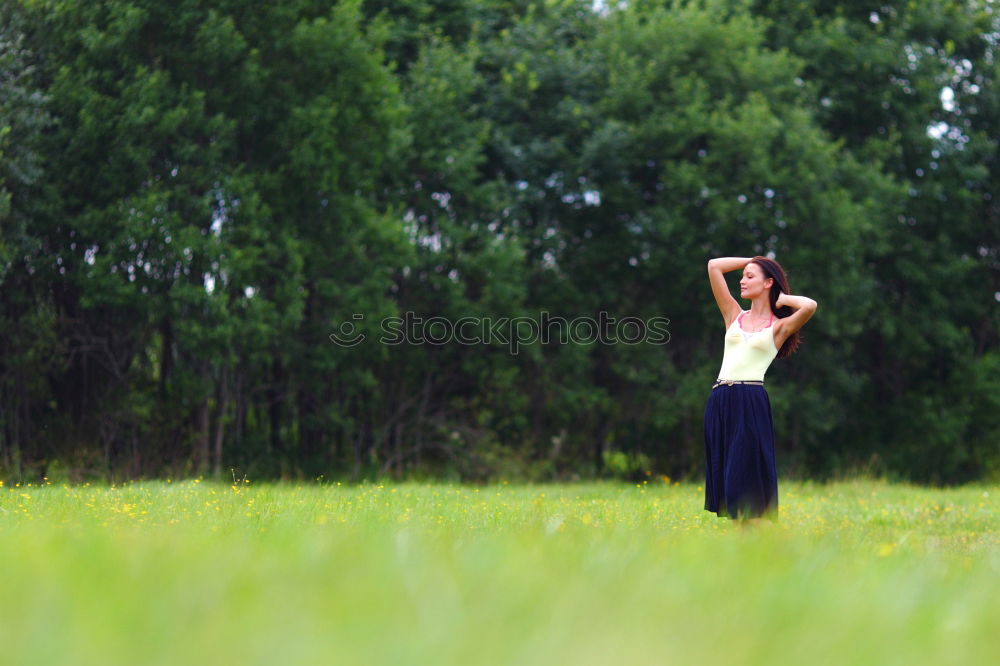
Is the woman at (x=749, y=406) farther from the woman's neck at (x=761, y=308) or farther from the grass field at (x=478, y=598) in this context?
the grass field at (x=478, y=598)

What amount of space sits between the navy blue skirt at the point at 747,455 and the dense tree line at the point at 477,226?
31.7 feet

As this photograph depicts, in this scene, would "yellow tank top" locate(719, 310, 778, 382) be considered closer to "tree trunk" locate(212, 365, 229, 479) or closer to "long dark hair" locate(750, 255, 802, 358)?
"long dark hair" locate(750, 255, 802, 358)

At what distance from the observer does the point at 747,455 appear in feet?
22.4

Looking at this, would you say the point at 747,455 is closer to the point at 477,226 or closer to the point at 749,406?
the point at 749,406

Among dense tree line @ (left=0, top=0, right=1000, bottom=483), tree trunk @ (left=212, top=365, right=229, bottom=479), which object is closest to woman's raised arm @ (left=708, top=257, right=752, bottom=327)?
dense tree line @ (left=0, top=0, right=1000, bottom=483)

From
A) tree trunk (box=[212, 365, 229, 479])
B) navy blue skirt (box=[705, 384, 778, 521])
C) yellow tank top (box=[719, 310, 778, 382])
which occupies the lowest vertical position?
tree trunk (box=[212, 365, 229, 479])

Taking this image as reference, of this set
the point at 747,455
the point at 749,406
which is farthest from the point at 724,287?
the point at 747,455

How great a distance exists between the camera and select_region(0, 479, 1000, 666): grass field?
3244mm

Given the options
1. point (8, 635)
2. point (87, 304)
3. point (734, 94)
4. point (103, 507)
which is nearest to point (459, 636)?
point (8, 635)

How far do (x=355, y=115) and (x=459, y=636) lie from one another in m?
14.2

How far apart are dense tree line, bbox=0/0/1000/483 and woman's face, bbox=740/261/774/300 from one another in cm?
963

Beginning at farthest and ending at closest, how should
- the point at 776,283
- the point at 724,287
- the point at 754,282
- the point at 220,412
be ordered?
the point at 220,412, the point at 724,287, the point at 776,283, the point at 754,282

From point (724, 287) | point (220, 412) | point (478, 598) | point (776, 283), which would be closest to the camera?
point (478, 598)

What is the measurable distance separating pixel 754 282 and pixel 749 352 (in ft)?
1.69
